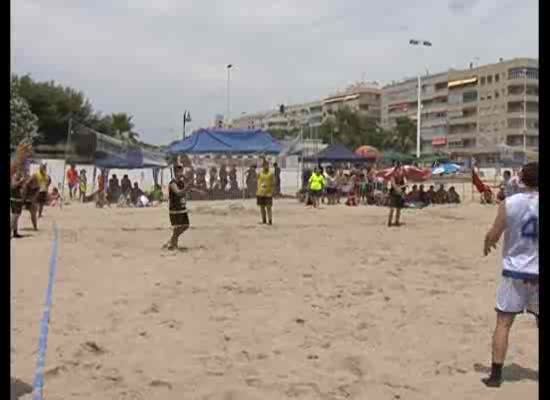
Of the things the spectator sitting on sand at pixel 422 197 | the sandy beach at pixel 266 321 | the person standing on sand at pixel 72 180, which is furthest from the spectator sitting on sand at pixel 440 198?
the person standing on sand at pixel 72 180

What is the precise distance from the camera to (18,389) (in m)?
4.57

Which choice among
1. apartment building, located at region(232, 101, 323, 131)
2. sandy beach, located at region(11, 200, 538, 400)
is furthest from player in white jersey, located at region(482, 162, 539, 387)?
apartment building, located at region(232, 101, 323, 131)

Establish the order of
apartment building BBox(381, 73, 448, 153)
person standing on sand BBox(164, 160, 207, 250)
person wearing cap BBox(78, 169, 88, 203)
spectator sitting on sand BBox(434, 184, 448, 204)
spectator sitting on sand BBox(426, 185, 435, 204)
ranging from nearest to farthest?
person standing on sand BBox(164, 160, 207, 250), spectator sitting on sand BBox(426, 185, 435, 204), spectator sitting on sand BBox(434, 184, 448, 204), person wearing cap BBox(78, 169, 88, 203), apartment building BBox(381, 73, 448, 153)

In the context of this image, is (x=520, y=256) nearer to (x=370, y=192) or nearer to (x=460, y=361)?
(x=460, y=361)

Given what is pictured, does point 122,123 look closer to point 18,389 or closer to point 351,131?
point 351,131

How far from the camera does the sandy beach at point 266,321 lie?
4777mm

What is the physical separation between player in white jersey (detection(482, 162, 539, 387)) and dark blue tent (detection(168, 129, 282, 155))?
23.5 m

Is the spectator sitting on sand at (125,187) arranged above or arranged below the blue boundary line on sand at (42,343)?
above

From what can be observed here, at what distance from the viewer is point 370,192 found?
26.8 m

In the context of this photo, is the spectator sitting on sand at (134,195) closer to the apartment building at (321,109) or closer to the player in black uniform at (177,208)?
the player in black uniform at (177,208)

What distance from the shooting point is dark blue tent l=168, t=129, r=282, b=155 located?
92.0 feet

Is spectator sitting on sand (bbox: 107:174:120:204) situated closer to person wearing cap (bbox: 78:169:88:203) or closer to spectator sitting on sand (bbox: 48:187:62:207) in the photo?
spectator sitting on sand (bbox: 48:187:62:207)

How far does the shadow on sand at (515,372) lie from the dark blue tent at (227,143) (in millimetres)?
23189

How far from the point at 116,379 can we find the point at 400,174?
A: 12342 millimetres
